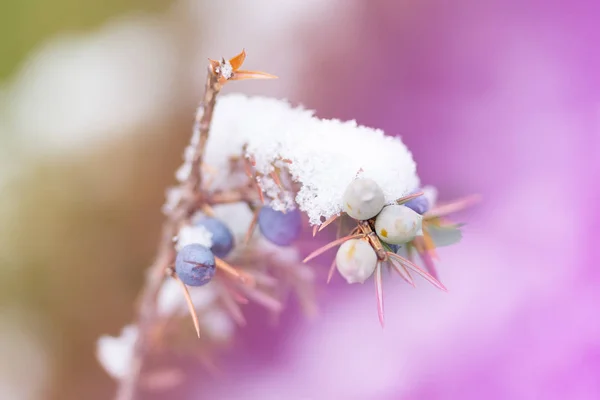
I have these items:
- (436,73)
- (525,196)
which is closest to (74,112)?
(436,73)

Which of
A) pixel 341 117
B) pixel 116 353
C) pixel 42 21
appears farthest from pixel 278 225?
→ pixel 42 21

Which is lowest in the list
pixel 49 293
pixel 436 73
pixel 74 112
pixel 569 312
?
pixel 49 293

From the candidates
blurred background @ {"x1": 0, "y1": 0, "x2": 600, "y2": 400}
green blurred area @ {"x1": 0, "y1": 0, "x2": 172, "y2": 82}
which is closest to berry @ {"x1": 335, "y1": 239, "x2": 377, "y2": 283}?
blurred background @ {"x1": 0, "y1": 0, "x2": 600, "y2": 400}

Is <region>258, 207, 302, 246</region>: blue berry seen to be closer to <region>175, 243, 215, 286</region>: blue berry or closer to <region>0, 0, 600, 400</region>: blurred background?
<region>175, 243, 215, 286</region>: blue berry

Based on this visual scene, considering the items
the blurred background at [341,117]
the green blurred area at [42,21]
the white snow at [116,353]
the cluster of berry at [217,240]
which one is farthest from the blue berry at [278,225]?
the green blurred area at [42,21]

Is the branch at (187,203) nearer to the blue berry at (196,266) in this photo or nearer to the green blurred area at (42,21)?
the blue berry at (196,266)

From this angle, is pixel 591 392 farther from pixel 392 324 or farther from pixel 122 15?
pixel 122 15
